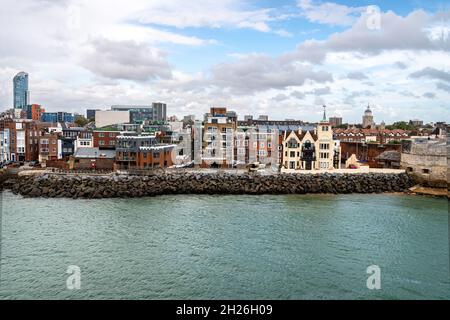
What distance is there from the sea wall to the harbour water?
2.71 meters

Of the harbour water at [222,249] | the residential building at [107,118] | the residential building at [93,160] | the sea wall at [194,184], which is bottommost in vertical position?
the harbour water at [222,249]

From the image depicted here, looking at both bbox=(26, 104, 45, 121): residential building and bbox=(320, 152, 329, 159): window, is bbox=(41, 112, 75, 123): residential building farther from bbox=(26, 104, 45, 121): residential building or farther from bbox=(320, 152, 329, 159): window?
bbox=(320, 152, 329, 159): window

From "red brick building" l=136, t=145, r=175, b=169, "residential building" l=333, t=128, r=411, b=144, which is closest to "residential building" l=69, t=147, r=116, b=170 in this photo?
"red brick building" l=136, t=145, r=175, b=169

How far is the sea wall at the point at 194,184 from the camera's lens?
100 ft

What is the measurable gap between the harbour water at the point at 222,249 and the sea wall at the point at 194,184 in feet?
8.88

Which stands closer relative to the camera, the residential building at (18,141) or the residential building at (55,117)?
the residential building at (18,141)

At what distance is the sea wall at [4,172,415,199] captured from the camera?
30.6 metres

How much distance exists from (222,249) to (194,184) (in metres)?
14.6

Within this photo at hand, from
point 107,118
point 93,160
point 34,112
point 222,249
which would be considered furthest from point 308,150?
point 34,112

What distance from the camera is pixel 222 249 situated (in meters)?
18.0

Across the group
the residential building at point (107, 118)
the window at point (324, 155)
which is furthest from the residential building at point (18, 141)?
the window at point (324, 155)

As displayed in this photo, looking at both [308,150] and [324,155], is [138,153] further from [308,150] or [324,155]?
[324,155]

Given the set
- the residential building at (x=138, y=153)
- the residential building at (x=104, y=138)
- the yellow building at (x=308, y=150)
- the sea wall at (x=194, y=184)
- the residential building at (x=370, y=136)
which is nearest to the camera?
the sea wall at (x=194, y=184)

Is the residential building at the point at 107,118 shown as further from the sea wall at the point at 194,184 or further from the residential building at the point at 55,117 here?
the residential building at the point at 55,117
